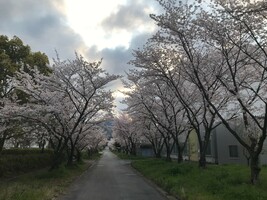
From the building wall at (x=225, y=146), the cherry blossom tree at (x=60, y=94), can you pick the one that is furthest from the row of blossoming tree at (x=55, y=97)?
the building wall at (x=225, y=146)

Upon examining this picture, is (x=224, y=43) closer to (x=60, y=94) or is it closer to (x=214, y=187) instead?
(x=214, y=187)

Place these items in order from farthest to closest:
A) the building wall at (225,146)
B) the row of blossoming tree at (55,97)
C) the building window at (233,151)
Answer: the building window at (233,151), the building wall at (225,146), the row of blossoming tree at (55,97)

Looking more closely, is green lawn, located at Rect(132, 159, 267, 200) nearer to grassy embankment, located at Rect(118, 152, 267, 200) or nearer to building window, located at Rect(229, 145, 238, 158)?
grassy embankment, located at Rect(118, 152, 267, 200)

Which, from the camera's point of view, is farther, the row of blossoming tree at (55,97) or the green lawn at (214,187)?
the row of blossoming tree at (55,97)

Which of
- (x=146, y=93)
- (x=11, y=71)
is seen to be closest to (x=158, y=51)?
(x=146, y=93)

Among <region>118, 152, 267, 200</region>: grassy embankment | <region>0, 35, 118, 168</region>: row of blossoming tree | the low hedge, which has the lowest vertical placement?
<region>118, 152, 267, 200</region>: grassy embankment

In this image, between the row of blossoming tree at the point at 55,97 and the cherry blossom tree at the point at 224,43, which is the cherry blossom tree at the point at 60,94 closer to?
the row of blossoming tree at the point at 55,97

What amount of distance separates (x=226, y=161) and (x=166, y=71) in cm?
1719

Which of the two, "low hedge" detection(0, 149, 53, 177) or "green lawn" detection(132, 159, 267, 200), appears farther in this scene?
"low hedge" detection(0, 149, 53, 177)

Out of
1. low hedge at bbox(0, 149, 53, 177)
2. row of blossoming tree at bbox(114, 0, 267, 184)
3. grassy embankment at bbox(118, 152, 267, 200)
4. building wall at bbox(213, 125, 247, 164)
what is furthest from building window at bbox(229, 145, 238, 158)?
low hedge at bbox(0, 149, 53, 177)

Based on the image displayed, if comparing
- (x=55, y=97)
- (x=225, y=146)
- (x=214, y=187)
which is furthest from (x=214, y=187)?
(x=225, y=146)

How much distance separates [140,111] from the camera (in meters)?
31.2

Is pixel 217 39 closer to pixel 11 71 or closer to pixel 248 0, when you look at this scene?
pixel 248 0

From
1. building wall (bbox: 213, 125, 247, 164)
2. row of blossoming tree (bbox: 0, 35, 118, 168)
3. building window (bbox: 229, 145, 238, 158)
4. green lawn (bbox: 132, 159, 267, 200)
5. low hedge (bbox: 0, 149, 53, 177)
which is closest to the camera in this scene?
green lawn (bbox: 132, 159, 267, 200)
